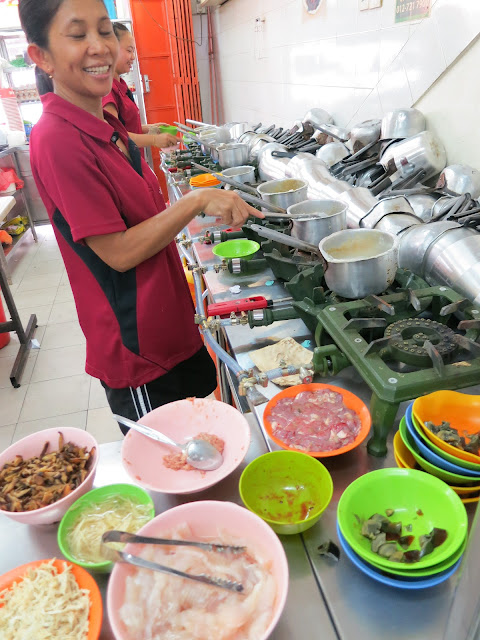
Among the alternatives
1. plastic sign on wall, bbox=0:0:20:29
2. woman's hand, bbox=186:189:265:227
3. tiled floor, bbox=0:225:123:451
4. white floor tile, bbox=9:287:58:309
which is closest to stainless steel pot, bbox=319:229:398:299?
woman's hand, bbox=186:189:265:227

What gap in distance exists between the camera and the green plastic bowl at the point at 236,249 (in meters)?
1.90

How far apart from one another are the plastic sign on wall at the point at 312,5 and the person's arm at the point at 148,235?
2274mm

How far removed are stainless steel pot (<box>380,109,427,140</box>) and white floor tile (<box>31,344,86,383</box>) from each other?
258cm

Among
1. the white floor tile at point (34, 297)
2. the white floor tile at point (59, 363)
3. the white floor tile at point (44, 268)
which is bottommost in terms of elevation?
the white floor tile at point (44, 268)

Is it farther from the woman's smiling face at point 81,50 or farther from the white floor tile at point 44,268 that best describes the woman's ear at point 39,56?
the white floor tile at point 44,268

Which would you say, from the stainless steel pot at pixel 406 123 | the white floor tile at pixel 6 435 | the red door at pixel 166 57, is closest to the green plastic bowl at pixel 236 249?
the stainless steel pot at pixel 406 123

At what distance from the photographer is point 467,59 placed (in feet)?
5.64

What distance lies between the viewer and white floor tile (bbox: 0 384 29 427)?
286 cm

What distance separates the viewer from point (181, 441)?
1.00 metres

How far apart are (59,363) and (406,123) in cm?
284

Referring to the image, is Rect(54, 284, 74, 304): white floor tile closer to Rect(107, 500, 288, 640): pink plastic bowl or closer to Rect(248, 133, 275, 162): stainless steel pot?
Rect(248, 133, 275, 162): stainless steel pot

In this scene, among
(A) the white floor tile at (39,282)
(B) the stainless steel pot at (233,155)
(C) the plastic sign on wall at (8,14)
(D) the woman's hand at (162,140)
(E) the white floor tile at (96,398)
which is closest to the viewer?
(B) the stainless steel pot at (233,155)

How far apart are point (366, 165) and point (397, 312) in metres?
1.18

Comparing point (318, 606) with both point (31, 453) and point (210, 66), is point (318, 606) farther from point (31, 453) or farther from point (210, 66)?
point (210, 66)
